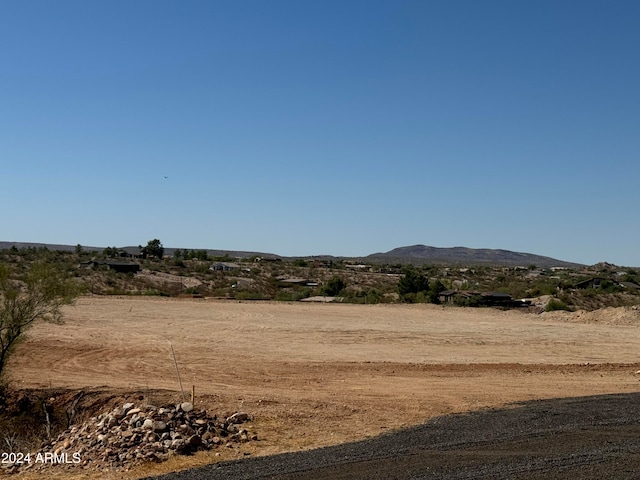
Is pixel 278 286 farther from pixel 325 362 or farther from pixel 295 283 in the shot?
pixel 325 362

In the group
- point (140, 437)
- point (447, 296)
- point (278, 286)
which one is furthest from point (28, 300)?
point (278, 286)

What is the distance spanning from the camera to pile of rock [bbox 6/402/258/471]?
13117 mm

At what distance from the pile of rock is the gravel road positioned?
1.33m

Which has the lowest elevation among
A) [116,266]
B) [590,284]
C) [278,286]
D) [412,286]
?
[278,286]

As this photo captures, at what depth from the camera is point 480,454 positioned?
39.4ft

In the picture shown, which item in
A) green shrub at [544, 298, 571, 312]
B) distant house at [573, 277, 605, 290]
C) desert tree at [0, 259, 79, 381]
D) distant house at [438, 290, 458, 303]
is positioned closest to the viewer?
desert tree at [0, 259, 79, 381]

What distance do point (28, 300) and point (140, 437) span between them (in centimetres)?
927

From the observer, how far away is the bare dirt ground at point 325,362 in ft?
54.2

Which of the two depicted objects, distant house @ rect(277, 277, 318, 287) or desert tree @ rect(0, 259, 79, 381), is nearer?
desert tree @ rect(0, 259, 79, 381)

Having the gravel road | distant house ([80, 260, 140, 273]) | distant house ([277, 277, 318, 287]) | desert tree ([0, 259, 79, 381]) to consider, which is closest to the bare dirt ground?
the gravel road

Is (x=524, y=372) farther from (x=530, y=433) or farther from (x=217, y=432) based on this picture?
(x=217, y=432)

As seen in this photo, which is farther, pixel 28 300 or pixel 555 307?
pixel 555 307

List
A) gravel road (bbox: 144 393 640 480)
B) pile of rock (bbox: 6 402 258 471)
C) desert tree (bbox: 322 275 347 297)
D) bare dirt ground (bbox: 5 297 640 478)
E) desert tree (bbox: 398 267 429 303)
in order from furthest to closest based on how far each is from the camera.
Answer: desert tree (bbox: 322 275 347 297) → desert tree (bbox: 398 267 429 303) → bare dirt ground (bbox: 5 297 640 478) → pile of rock (bbox: 6 402 258 471) → gravel road (bbox: 144 393 640 480)

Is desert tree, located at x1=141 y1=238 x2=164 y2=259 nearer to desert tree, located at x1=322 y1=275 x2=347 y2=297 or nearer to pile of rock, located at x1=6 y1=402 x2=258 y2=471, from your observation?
desert tree, located at x1=322 y1=275 x2=347 y2=297
